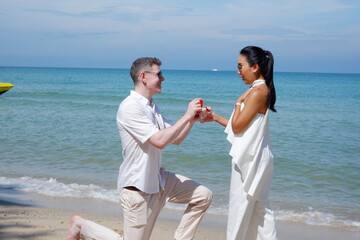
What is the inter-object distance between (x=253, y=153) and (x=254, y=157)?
39mm

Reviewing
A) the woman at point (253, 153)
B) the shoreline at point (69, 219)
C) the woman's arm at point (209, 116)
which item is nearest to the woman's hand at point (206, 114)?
the woman's arm at point (209, 116)

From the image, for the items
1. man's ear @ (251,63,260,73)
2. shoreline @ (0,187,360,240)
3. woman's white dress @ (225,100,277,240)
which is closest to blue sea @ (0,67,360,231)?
shoreline @ (0,187,360,240)

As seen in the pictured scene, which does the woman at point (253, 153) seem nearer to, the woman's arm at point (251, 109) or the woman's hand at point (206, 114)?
the woman's arm at point (251, 109)

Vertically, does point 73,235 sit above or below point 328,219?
above

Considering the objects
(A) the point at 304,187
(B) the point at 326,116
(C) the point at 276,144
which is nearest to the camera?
(A) the point at 304,187

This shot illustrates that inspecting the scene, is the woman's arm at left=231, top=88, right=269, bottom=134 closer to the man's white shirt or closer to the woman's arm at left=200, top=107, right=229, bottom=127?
the woman's arm at left=200, top=107, right=229, bottom=127

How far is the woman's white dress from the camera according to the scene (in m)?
3.59

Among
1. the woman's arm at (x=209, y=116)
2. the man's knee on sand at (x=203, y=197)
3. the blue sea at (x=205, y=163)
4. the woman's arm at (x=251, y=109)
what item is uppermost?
the woman's arm at (x=251, y=109)

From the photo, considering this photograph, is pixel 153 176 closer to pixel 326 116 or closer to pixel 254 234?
pixel 254 234

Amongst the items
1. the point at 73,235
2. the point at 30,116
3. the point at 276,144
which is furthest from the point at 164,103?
the point at 73,235

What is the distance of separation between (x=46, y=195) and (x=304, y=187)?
15.7 ft

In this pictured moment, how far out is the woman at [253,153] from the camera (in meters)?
3.58

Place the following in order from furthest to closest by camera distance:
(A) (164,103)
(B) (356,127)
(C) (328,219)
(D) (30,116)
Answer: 1. (A) (164,103)
2. (D) (30,116)
3. (B) (356,127)
4. (C) (328,219)

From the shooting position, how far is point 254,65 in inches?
145
